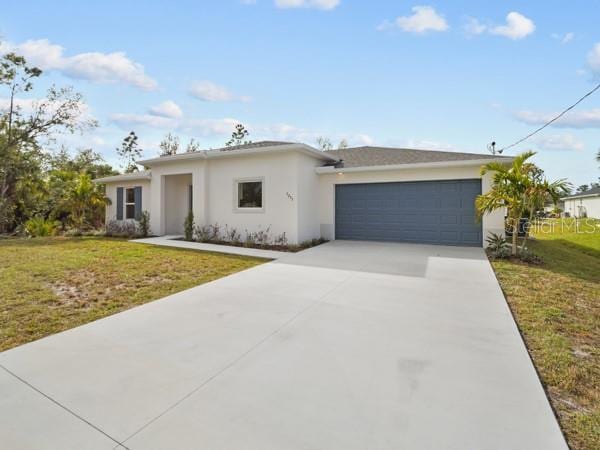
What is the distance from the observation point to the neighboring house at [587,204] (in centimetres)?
3123

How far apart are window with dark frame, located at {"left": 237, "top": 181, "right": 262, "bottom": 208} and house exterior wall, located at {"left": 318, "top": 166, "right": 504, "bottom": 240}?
2.41 m

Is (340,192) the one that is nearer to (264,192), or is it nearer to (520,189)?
(264,192)

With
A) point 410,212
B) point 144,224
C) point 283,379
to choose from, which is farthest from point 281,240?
point 283,379

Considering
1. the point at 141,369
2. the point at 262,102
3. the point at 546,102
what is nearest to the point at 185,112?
the point at 262,102

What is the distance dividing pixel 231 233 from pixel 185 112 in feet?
48.6

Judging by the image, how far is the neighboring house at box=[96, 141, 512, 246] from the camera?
980cm

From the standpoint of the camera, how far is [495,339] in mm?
3312

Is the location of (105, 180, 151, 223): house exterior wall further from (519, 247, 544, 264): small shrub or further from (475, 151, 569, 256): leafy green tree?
(519, 247, 544, 264): small shrub

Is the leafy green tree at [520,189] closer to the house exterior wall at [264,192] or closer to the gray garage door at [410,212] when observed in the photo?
the gray garage door at [410,212]

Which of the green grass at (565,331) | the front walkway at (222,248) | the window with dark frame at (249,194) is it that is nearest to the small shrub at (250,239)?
the front walkway at (222,248)

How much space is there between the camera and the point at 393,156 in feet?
38.2

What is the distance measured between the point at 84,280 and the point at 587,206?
4610 cm

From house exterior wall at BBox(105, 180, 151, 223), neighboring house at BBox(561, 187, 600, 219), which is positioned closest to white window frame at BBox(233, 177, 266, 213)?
house exterior wall at BBox(105, 180, 151, 223)

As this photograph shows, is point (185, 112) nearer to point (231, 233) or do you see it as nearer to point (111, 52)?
point (111, 52)
